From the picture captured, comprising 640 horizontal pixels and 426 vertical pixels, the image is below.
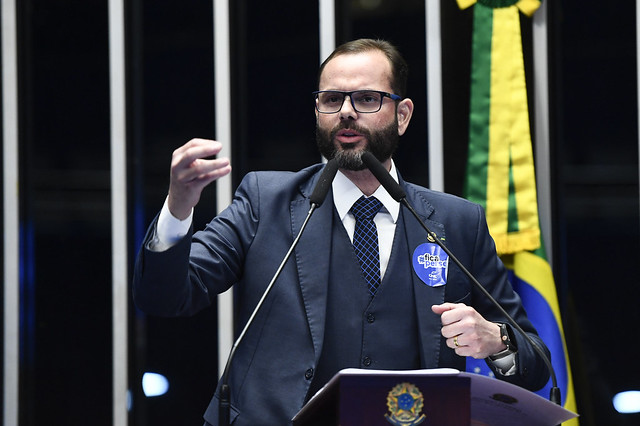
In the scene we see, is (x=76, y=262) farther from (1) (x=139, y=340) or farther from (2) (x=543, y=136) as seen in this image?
(2) (x=543, y=136)

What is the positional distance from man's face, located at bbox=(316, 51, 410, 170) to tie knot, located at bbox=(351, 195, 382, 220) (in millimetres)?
106

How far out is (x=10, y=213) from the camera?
12.3 feet

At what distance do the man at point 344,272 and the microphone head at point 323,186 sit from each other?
0.26 m

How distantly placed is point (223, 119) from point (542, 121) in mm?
1277

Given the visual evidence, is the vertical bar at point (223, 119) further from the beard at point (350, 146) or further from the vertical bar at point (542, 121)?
the beard at point (350, 146)

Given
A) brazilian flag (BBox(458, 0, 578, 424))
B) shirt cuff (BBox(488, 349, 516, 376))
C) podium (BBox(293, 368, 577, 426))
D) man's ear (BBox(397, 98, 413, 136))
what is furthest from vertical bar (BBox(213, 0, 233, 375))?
podium (BBox(293, 368, 577, 426))

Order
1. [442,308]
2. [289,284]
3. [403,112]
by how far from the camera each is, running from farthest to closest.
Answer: [403,112], [289,284], [442,308]

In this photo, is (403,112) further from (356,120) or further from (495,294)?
(495,294)

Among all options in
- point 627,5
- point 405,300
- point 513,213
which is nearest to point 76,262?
point 513,213

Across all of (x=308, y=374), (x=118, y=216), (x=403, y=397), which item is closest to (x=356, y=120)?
(x=308, y=374)

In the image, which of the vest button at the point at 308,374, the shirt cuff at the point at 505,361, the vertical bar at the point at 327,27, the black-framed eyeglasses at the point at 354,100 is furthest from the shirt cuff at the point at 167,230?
the vertical bar at the point at 327,27

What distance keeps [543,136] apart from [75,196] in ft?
6.36

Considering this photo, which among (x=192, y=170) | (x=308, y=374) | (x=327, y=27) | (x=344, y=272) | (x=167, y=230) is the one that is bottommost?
(x=308, y=374)

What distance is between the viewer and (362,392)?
1351mm
